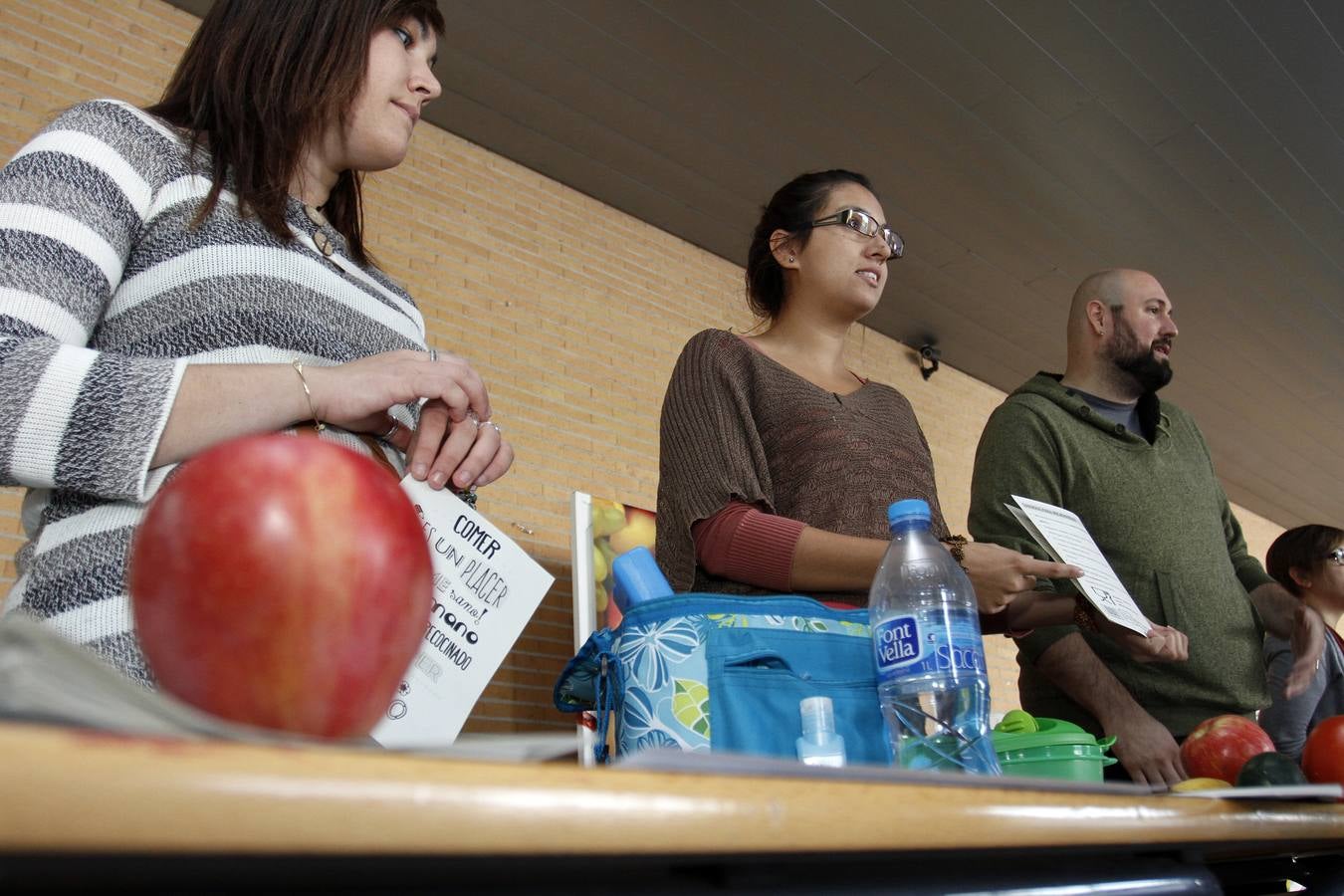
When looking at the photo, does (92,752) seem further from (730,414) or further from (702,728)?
(730,414)

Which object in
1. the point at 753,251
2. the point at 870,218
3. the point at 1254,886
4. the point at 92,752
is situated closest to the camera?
the point at 92,752

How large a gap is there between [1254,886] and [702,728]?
0.60 metres

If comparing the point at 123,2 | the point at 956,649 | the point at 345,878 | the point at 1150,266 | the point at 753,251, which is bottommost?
the point at 345,878

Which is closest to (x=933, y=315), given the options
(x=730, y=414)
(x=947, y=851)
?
(x=730, y=414)

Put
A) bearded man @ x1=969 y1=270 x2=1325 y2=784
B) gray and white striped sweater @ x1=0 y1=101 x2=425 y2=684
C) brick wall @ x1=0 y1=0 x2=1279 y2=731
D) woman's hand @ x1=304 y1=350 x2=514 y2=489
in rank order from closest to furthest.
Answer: gray and white striped sweater @ x1=0 y1=101 x2=425 y2=684, woman's hand @ x1=304 y1=350 x2=514 y2=489, bearded man @ x1=969 y1=270 x2=1325 y2=784, brick wall @ x1=0 y1=0 x2=1279 y2=731

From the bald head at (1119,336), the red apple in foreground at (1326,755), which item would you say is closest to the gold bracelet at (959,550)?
the red apple in foreground at (1326,755)

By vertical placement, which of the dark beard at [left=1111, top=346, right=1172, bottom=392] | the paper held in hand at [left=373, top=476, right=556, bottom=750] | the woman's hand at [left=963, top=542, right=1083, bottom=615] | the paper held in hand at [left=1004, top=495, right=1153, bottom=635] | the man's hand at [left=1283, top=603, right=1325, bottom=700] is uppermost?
the dark beard at [left=1111, top=346, right=1172, bottom=392]

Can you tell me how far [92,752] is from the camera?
244mm

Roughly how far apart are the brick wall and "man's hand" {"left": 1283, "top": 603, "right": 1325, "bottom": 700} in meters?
2.66

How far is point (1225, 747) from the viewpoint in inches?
45.2

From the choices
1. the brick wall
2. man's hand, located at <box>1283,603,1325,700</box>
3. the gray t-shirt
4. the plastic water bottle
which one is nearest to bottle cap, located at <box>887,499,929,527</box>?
the plastic water bottle

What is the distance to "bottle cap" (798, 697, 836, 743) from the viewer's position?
0.87 m

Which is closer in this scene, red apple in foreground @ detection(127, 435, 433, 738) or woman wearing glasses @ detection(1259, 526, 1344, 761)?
red apple in foreground @ detection(127, 435, 433, 738)

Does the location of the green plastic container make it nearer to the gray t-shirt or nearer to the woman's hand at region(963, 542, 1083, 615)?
the woman's hand at region(963, 542, 1083, 615)
